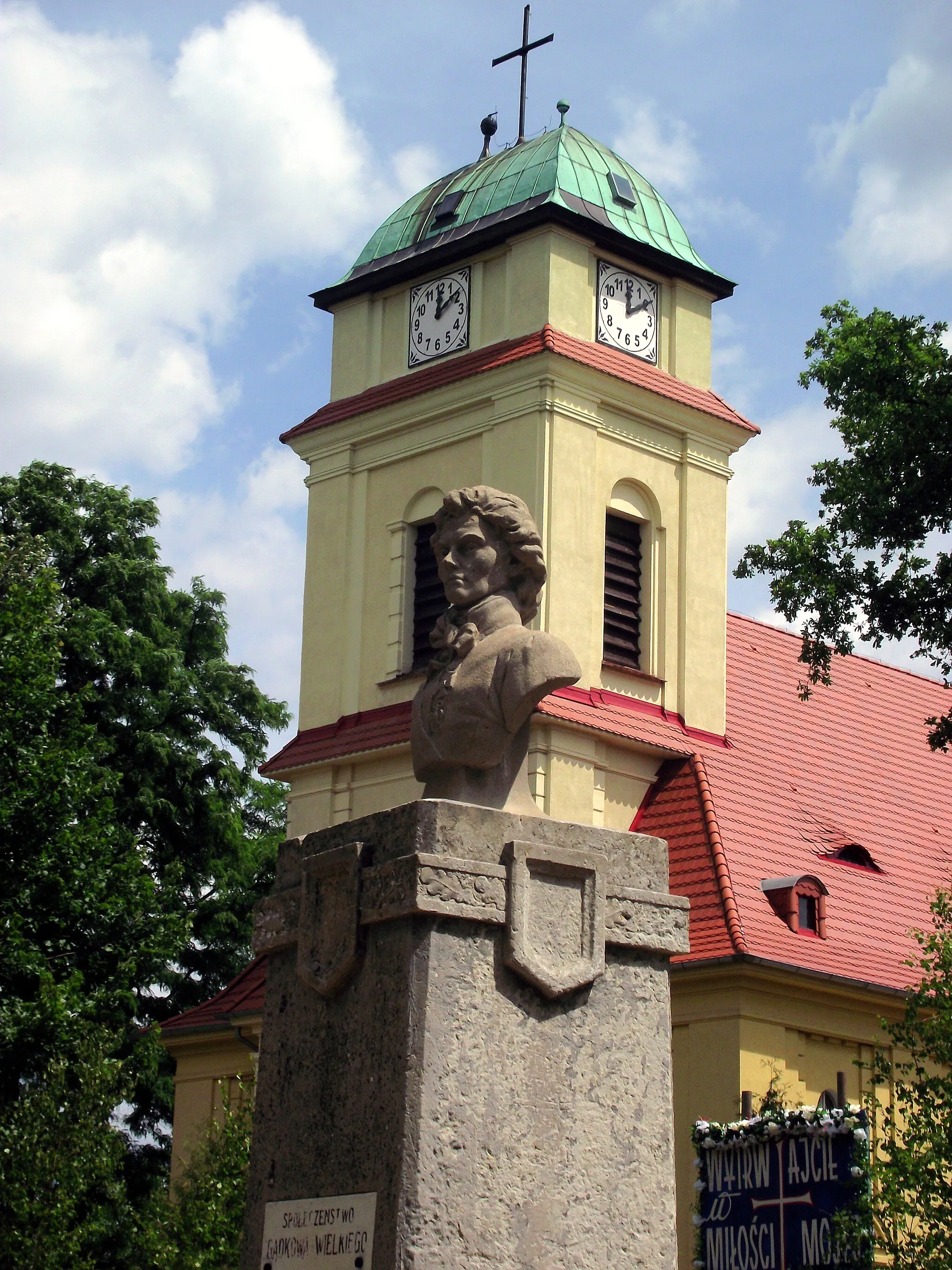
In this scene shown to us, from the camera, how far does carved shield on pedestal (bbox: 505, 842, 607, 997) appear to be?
25.2ft

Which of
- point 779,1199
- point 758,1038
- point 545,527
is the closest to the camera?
point 779,1199

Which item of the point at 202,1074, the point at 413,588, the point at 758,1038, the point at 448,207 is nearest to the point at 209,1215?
the point at 758,1038

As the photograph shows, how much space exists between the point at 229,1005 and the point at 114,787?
3.42 m

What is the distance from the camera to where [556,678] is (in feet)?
27.3

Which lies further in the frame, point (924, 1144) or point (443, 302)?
point (443, 302)

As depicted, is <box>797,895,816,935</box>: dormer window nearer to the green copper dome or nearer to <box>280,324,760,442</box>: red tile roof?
<box>280,324,760,442</box>: red tile roof

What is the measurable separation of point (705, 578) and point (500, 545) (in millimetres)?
19500

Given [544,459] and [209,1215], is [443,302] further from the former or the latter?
[209,1215]

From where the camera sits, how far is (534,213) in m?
27.0

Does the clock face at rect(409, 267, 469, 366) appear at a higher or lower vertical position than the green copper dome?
lower

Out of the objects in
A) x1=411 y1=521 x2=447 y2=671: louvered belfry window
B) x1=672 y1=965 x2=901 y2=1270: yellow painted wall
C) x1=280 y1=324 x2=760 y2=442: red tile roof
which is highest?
x1=280 y1=324 x2=760 y2=442: red tile roof

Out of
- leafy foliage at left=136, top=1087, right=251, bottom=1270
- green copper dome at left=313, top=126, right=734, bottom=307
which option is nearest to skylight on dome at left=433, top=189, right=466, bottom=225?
green copper dome at left=313, top=126, right=734, bottom=307

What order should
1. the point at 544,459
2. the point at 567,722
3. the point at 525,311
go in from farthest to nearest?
the point at 525,311 → the point at 544,459 → the point at 567,722

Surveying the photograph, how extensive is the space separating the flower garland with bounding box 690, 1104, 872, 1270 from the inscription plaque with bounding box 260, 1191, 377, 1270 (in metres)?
3.14
